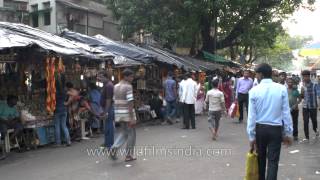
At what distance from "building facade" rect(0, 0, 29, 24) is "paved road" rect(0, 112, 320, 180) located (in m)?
16.7

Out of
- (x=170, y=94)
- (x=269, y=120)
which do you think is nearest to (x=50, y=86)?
(x=170, y=94)

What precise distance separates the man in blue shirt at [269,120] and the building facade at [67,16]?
71.2ft

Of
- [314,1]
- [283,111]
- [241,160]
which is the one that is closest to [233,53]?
[314,1]

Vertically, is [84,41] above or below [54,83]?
above

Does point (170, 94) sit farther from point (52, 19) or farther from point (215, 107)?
point (52, 19)

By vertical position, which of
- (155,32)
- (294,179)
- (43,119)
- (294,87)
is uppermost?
(155,32)

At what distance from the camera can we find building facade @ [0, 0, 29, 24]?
2633cm

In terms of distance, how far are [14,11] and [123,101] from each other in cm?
2076

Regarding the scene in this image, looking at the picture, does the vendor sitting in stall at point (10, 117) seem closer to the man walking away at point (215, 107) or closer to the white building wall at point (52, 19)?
the man walking away at point (215, 107)

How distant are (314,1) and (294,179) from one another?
81.2 ft

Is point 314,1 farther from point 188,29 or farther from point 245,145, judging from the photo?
point 245,145

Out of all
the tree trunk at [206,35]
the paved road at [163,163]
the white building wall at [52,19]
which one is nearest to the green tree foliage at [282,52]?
the tree trunk at [206,35]

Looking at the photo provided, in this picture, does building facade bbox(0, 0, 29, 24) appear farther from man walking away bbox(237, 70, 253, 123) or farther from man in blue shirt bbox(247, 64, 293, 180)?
man in blue shirt bbox(247, 64, 293, 180)

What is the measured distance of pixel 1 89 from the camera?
11.0 metres
